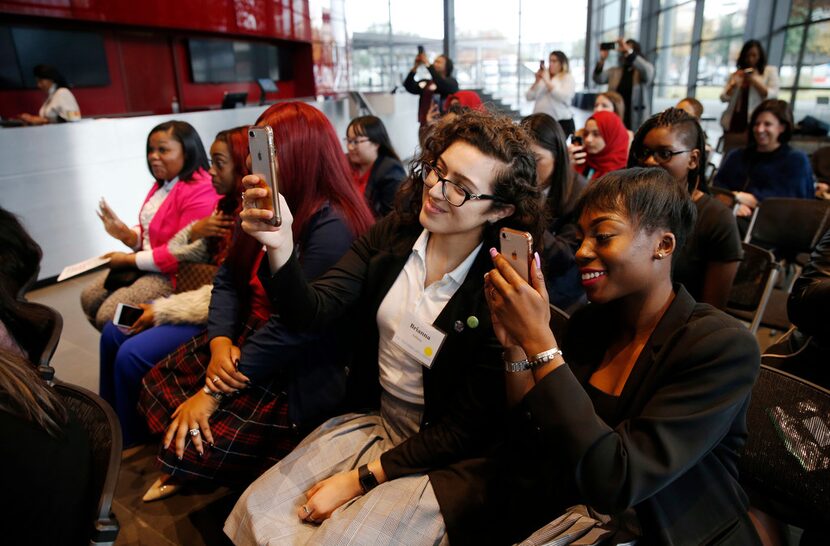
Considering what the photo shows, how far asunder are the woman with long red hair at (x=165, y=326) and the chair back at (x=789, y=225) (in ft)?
8.92

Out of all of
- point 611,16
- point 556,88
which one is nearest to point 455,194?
point 556,88

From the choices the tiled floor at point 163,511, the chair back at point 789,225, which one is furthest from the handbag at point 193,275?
the chair back at point 789,225

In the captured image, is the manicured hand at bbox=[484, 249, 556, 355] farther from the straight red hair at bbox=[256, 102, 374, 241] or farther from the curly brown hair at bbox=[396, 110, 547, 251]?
the straight red hair at bbox=[256, 102, 374, 241]

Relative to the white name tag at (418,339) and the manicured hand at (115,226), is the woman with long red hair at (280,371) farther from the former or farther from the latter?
the manicured hand at (115,226)

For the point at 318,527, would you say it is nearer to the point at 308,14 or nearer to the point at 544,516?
the point at 544,516

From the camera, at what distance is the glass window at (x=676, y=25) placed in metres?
10.5

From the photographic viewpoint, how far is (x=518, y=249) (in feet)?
3.22

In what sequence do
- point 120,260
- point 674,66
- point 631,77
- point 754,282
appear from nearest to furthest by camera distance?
point 754,282
point 120,260
point 631,77
point 674,66

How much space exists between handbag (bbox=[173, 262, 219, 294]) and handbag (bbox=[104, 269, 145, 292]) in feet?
1.12

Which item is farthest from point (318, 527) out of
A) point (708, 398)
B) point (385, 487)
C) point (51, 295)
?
point (51, 295)

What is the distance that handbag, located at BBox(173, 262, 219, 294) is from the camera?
94.1 inches

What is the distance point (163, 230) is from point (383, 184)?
1271 mm

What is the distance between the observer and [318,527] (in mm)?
1273

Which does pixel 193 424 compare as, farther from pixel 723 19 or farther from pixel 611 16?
pixel 611 16
